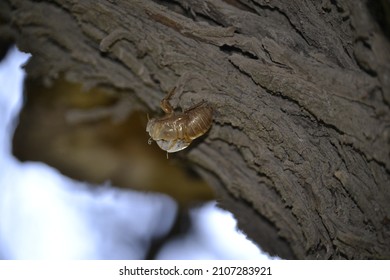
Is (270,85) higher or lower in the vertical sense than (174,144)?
higher

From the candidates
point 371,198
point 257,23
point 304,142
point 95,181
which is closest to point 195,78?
point 257,23

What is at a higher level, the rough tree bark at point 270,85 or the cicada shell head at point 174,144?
the rough tree bark at point 270,85

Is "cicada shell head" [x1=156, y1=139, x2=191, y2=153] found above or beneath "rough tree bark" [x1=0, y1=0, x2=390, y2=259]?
beneath

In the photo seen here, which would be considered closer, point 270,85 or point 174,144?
point 270,85

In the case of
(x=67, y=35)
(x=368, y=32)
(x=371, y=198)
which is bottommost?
(x=67, y=35)

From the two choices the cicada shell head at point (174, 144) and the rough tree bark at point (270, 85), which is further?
the cicada shell head at point (174, 144)

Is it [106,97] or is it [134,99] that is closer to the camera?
[134,99]

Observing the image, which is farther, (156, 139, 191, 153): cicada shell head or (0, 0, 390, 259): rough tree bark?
(156, 139, 191, 153): cicada shell head

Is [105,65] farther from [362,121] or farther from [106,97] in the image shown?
[362,121]
